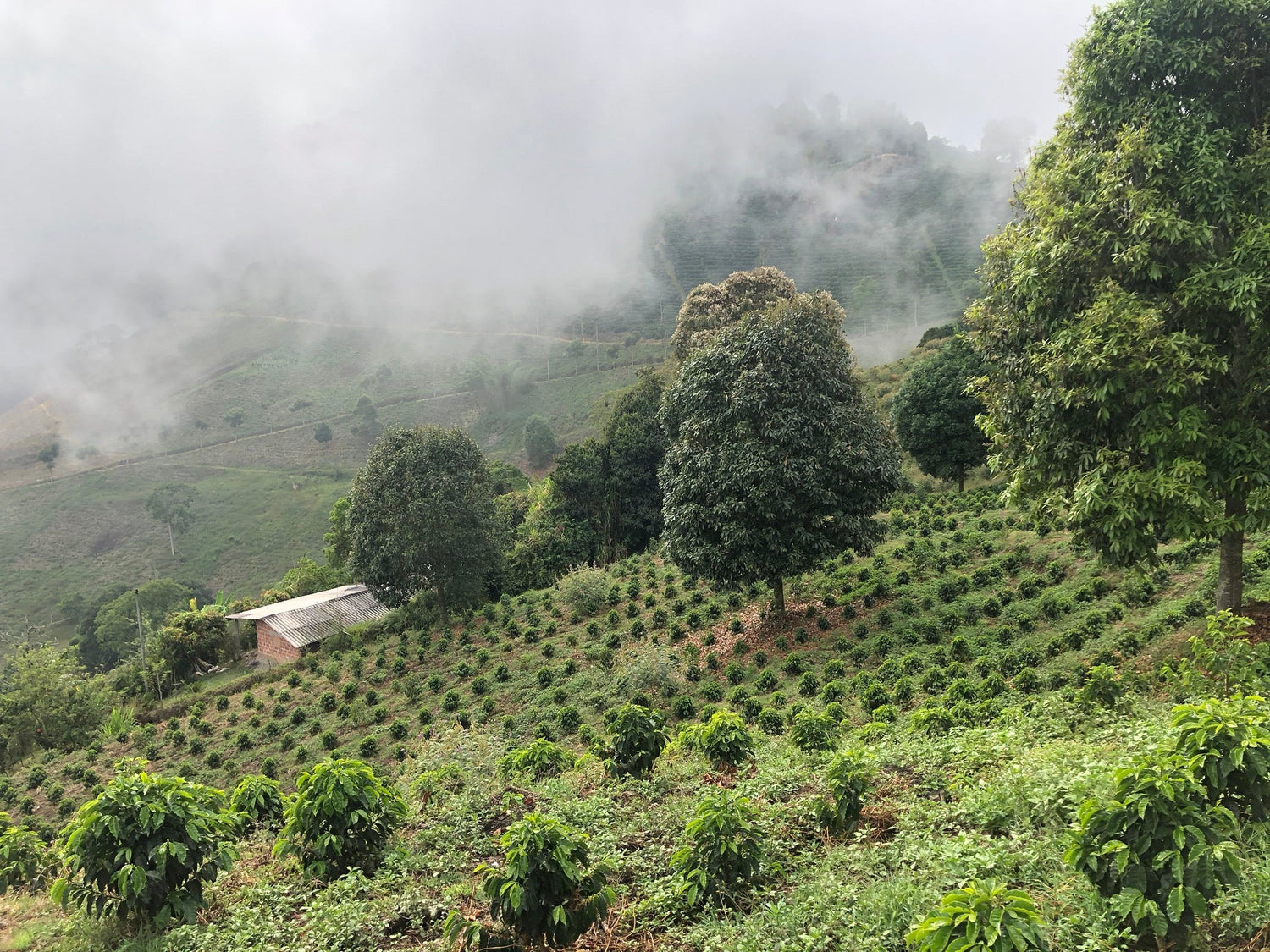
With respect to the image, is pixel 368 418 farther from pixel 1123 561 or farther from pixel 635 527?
pixel 1123 561

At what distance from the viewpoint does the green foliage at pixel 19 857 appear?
8.04 metres

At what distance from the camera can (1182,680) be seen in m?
7.16

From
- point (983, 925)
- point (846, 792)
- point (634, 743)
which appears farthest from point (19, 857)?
point (983, 925)

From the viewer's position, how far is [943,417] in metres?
30.5

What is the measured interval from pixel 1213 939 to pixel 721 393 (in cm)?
1490

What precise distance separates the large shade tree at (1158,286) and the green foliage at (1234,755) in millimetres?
5039

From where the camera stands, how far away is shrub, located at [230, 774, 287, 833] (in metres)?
8.55

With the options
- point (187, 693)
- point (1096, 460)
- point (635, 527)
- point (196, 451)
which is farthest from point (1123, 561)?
point (196, 451)

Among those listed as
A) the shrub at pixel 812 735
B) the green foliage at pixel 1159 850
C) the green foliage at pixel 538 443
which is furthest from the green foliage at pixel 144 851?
the green foliage at pixel 538 443

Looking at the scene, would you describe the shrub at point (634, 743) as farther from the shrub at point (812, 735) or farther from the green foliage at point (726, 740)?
the shrub at point (812, 735)

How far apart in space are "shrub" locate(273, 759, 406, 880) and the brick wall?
26656mm

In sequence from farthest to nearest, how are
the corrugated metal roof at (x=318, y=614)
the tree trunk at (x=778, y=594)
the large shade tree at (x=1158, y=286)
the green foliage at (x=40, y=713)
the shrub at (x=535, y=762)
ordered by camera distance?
1. the corrugated metal roof at (x=318, y=614)
2. the green foliage at (x=40, y=713)
3. the tree trunk at (x=778, y=594)
4. the shrub at (x=535, y=762)
5. the large shade tree at (x=1158, y=286)

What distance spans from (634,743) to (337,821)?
11.4 ft

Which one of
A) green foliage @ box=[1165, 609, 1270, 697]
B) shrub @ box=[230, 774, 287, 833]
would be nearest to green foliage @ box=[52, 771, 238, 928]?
shrub @ box=[230, 774, 287, 833]
